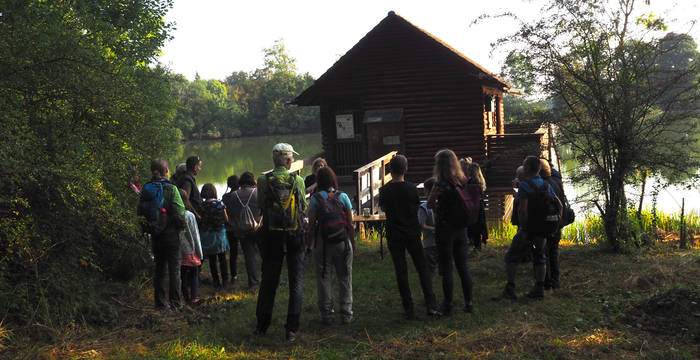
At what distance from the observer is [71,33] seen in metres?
6.66

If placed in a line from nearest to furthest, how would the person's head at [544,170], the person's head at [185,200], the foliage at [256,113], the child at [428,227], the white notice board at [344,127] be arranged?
the person's head at [544,170] < the person's head at [185,200] < the child at [428,227] < the white notice board at [344,127] < the foliage at [256,113]

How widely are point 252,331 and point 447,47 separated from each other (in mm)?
12523

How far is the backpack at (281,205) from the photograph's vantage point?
Result: 5.00 m

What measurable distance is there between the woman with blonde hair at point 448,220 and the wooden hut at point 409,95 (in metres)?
10.8

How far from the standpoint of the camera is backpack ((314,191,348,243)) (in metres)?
5.38

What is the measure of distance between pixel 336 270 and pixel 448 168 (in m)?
1.57

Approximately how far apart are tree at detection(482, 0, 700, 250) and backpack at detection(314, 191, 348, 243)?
470cm

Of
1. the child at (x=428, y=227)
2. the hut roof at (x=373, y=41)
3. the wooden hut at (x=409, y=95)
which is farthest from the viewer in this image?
the wooden hut at (x=409, y=95)

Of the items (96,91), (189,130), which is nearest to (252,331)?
(96,91)

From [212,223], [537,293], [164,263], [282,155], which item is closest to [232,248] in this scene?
[212,223]

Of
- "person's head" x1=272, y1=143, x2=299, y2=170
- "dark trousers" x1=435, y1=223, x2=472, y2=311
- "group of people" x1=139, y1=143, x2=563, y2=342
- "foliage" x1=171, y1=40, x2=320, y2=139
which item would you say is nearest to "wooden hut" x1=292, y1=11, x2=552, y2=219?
"group of people" x1=139, y1=143, x2=563, y2=342

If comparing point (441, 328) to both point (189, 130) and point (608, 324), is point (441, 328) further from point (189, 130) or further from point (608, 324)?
point (189, 130)

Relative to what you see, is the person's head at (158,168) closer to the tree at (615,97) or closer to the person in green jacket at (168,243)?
the person in green jacket at (168,243)

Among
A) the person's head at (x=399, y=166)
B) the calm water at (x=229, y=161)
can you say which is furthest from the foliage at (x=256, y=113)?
the person's head at (x=399, y=166)
